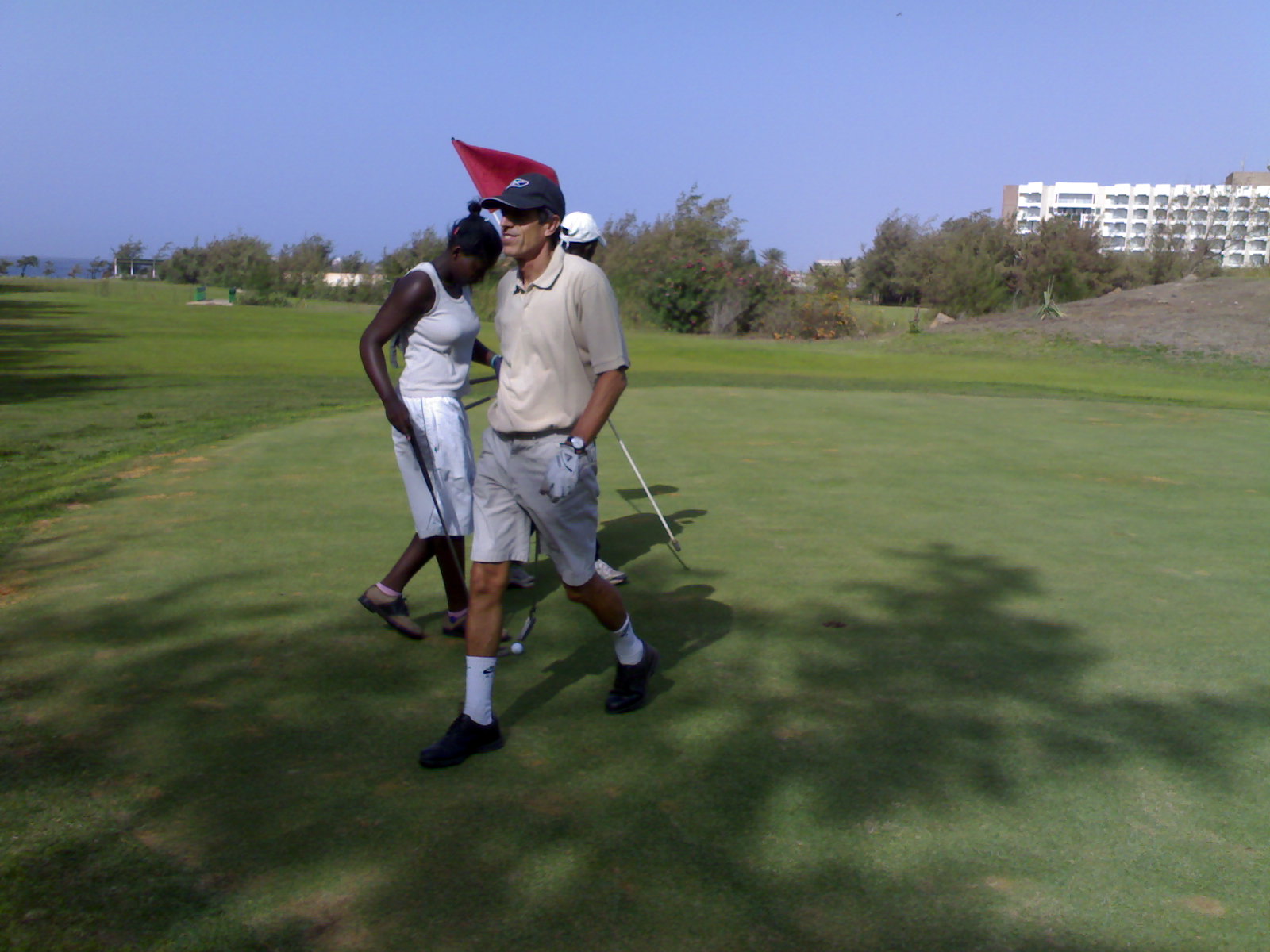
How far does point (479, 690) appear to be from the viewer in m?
3.87

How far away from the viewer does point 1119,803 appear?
137 inches

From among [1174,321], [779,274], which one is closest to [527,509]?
[1174,321]

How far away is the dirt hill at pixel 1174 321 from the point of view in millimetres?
25688

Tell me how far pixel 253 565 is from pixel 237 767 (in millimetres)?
2536

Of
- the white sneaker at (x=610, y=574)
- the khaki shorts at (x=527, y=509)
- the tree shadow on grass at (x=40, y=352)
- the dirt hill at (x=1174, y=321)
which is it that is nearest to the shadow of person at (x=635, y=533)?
the white sneaker at (x=610, y=574)

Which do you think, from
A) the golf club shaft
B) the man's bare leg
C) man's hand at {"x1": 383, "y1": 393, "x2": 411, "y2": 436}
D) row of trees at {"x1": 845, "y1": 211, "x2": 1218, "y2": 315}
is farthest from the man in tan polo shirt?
row of trees at {"x1": 845, "y1": 211, "x2": 1218, "y2": 315}

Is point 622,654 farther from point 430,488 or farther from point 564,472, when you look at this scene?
point 430,488

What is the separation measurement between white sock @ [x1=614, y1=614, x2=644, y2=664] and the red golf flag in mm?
2007

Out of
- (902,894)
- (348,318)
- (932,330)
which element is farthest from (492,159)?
(348,318)

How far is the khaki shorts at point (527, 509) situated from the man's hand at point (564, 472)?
12 cm

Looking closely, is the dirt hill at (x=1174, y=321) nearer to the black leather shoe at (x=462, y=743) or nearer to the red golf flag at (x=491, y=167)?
the red golf flag at (x=491, y=167)

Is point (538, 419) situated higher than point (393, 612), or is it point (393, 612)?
point (538, 419)

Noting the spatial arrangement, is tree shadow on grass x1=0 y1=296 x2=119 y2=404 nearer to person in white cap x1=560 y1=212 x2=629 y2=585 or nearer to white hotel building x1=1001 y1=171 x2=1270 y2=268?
person in white cap x1=560 y1=212 x2=629 y2=585

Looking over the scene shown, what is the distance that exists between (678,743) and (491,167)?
2674 mm
